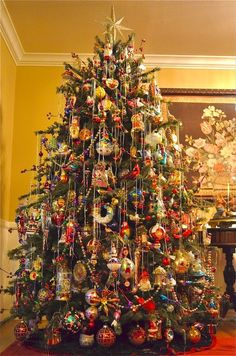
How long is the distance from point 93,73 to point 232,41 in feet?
4.77

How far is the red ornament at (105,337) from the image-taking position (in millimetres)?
1682

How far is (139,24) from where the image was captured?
9.19 feet

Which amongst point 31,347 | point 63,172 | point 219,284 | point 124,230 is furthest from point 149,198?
point 219,284

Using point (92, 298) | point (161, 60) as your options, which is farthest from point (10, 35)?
point (92, 298)

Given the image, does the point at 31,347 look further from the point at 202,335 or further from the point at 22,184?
the point at 22,184

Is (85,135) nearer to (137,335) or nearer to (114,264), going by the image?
(114,264)

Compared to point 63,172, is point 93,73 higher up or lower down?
higher up

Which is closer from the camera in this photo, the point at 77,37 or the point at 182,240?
the point at 182,240

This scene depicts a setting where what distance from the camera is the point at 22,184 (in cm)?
302

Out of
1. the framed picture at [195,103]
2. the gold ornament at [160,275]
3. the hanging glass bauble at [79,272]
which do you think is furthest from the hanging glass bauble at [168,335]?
the framed picture at [195,103]

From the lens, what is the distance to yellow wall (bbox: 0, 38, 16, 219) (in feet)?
9.35

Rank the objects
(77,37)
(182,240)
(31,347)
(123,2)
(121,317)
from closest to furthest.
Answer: (121,317) → (31,347) → (182,240) → (123,2) → (77,37)

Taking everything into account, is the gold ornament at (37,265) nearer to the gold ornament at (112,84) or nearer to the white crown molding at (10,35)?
the gold ornament at (112,84)

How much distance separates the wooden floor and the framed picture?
4.98 feet
